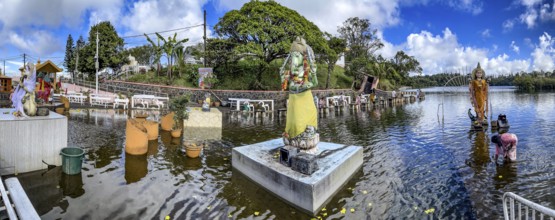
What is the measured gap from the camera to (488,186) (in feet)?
26.0

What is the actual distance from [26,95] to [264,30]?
→ 2474 cm

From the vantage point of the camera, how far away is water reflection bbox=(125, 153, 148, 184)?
8.19 meters

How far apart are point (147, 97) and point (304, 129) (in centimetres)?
2272

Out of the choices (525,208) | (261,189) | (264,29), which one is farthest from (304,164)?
(264,29)

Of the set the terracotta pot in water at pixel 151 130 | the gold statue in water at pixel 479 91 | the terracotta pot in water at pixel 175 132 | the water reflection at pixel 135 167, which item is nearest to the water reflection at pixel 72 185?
the water reflection at pixel 135 167

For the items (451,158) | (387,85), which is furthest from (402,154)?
(387,85)

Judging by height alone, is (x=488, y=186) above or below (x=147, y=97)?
below

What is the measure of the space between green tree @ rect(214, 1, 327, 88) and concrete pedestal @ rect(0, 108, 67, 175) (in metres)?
22.4

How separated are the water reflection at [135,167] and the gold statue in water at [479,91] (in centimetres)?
1702

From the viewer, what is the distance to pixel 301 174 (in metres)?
6.85

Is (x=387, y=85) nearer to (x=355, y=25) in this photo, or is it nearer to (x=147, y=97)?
(x=355, y=25)

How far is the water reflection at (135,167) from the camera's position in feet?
26.9

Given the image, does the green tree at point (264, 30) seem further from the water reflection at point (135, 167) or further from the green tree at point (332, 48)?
the water reflection at point (135, 167)

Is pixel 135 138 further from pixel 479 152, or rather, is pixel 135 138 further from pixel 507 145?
pixel 479 152
